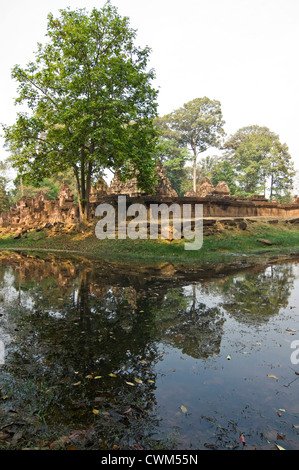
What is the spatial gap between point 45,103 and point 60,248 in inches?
320

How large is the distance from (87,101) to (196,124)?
33385 mm

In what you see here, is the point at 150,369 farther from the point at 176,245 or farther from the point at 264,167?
the point at 264,167

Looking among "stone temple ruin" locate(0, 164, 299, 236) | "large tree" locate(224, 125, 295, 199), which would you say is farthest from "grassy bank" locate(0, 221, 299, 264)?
"large tree" locate(224, 125, 295, 199)

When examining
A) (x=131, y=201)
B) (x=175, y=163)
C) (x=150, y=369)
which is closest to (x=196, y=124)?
(x=175, y=163)

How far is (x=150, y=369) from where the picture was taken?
11.0 ft

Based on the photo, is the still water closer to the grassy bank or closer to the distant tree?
the grassy bank

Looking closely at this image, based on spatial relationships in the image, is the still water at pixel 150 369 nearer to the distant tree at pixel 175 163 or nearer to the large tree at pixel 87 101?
the large tree at pixel 87 101

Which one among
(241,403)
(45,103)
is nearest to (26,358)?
(241,403)

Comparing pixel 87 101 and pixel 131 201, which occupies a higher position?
pixel 87 101

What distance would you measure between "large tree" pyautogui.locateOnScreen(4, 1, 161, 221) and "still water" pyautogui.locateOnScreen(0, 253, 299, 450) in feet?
33.9

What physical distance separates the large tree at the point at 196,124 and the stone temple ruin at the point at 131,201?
2115cm

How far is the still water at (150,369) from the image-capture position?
7.70ft

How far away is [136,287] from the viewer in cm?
733
